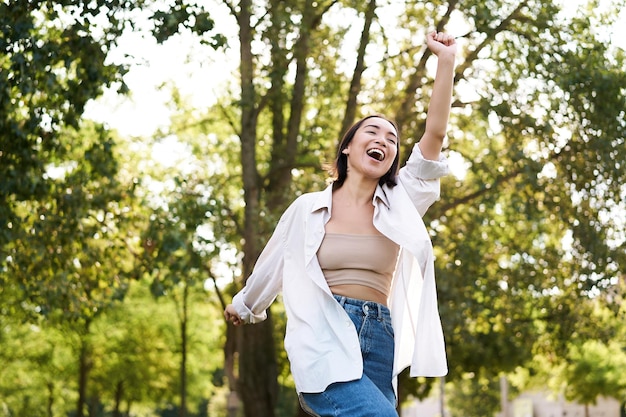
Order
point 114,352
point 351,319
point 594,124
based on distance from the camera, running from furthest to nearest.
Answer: point 114,352, point 594,124, point 351,319

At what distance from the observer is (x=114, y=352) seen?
117ft

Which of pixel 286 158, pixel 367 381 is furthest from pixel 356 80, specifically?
pixel 367 381

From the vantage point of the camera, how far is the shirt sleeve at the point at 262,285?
176 inches

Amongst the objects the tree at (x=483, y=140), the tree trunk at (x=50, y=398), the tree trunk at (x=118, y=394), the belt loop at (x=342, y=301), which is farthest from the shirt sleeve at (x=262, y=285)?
the tree trunk at (x=50, y=398)

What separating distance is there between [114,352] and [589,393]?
1825 centimetres

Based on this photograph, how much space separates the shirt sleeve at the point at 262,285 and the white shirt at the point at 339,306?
Answer: 0.01 meters

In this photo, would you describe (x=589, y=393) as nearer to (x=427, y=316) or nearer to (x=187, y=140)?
(x=187, y=140)

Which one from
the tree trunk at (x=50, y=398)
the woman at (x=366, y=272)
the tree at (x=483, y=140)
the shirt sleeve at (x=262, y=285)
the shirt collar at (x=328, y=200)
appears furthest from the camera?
the tree trunk at (x=50, y=398)

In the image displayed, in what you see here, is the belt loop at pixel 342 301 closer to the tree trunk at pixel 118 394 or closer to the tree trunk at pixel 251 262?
the tree trunk at pixel 251 262

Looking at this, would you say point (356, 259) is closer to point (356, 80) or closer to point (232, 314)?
point (232, 314)

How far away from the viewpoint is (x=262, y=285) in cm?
457

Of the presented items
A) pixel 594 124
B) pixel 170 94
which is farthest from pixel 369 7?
pixel 170 94

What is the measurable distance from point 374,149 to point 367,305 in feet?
2.17

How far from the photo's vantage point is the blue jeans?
3.80m
